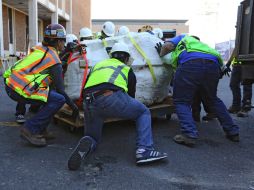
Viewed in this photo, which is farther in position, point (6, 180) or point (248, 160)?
point (248, 160)

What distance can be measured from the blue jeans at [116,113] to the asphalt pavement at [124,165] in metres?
0.30

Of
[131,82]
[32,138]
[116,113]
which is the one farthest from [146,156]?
[32,138]

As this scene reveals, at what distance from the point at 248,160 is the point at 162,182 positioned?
125 cm

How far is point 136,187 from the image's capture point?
277 cm

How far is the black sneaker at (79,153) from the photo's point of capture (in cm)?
305

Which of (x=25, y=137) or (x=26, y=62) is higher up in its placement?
(x=26, y=62)

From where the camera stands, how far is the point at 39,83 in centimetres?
363

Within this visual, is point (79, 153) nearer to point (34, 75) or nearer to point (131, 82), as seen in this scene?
point (131, 82)

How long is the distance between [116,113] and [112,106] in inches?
3.9

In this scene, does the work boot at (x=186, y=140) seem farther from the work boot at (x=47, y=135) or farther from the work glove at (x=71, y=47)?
the work glove at (x=71, y=47)

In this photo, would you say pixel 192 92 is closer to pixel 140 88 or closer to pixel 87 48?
pixel 140 88

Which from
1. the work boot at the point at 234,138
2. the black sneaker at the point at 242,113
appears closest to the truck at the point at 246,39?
the work boot at the point at 234,138

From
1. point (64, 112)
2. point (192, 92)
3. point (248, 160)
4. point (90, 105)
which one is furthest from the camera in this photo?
point (64, 112)

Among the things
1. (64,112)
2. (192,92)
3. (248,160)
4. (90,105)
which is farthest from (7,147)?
(248,160)
